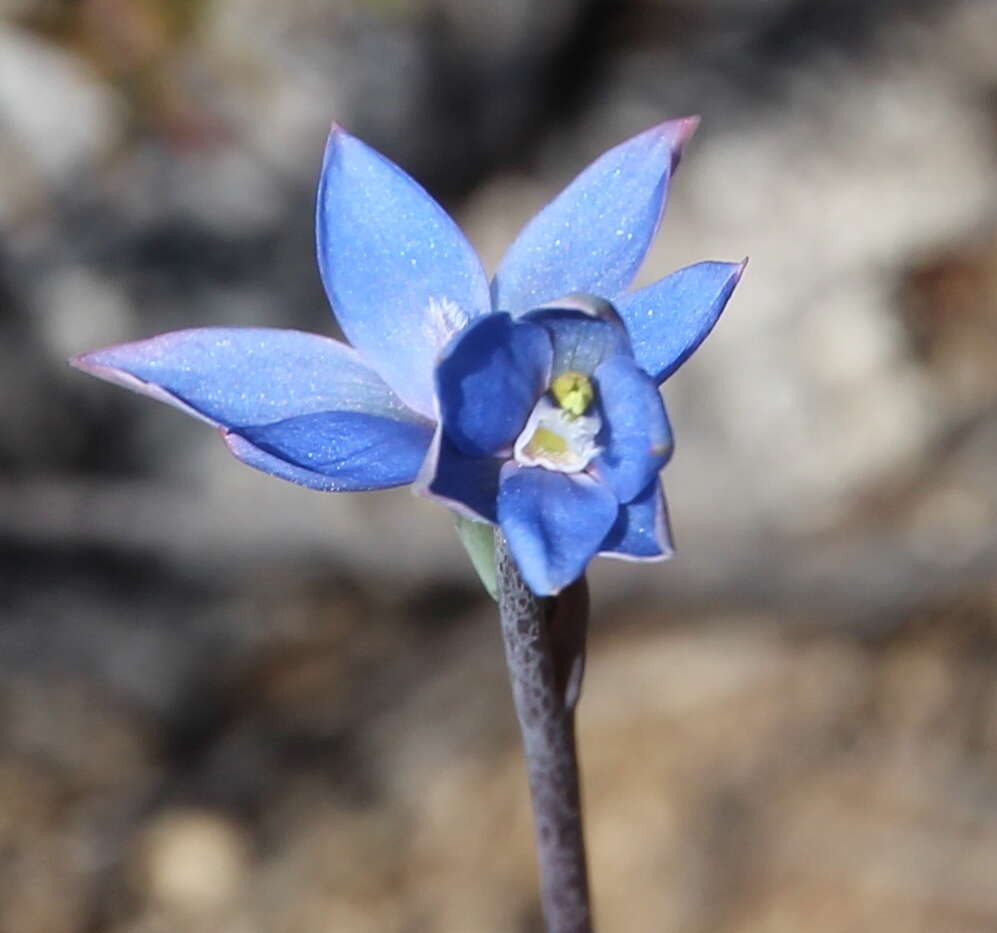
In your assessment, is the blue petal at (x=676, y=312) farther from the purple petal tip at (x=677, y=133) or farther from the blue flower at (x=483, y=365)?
the purple petal tip at (x=677, y=133)

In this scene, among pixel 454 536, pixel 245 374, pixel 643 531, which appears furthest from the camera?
pixel 454 536

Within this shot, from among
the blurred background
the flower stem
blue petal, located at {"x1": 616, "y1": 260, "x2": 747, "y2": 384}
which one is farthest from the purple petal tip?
the blurred background

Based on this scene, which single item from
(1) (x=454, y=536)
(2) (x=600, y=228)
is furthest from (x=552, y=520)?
(1) (x=454, y=536)

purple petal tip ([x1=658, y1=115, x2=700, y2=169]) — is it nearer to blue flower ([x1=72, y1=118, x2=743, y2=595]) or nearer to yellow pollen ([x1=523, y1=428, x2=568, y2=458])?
blue flower ([x1=72, y1=118, x2=743, y2=595])

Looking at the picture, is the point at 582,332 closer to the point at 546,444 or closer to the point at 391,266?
the point at 546,444

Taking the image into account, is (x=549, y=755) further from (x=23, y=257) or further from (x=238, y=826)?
(x=23, y=257)

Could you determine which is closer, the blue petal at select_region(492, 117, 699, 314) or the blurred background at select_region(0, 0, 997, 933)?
the blue petal at select_region(492, 117, 699, 314)

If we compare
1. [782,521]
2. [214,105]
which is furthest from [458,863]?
[214,105]
